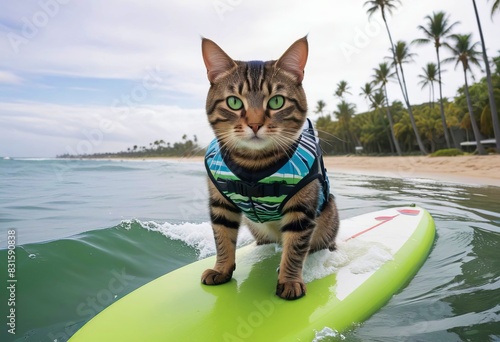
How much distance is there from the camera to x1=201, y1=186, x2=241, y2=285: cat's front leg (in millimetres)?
2428

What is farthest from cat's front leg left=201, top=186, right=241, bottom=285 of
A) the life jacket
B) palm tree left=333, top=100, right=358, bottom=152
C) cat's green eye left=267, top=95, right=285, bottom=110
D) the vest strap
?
palm tree left=333, top=100, right=358, bottom=152

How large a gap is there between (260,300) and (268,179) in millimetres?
808

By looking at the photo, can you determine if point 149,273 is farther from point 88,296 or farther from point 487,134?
point 487,134

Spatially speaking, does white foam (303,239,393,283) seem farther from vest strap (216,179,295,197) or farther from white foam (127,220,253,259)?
white foam (127,220,253,259)

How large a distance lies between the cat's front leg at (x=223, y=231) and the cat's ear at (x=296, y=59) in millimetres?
934

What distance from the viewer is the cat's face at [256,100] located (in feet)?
6.30

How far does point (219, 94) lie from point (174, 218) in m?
4.68

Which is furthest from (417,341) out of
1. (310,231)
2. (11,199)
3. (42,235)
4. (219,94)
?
(11,199)

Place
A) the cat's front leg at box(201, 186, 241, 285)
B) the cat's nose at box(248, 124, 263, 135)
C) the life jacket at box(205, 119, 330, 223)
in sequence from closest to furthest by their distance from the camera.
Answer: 1. the cat's nose at box(248, 124, 263, 135)
2. the life jacket at box(205, 119, 330, 223)
3. the cat's front leg at box(201, 186, 241, 285)

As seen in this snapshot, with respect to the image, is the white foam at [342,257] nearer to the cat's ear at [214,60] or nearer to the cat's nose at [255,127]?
the cat's nose at [255,127]

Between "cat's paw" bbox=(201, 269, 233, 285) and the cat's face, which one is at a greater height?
the cat's face

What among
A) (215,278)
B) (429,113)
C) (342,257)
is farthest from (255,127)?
(429,113)

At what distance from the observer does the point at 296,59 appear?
6.80 ft

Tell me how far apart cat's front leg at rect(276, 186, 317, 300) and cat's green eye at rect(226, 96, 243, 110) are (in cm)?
66
